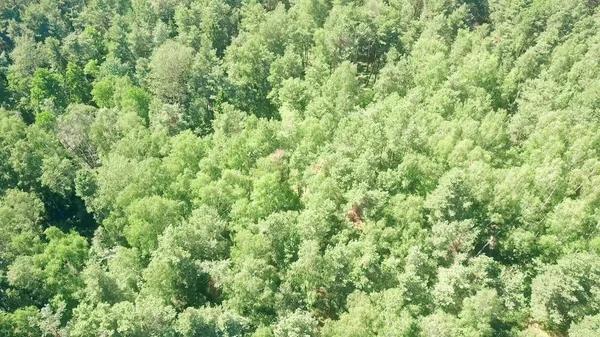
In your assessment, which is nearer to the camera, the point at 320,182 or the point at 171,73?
the point at 320,182

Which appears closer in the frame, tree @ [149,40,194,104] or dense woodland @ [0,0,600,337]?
dense woodland @ [0,0,600,337]

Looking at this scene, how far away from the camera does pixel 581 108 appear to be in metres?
85.8

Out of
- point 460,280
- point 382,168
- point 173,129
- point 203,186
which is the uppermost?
point 173,129

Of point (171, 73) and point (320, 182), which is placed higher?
point (171, 73)

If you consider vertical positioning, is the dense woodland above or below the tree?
below

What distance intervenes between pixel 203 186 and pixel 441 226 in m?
39.3

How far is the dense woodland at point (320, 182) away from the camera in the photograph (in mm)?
59125

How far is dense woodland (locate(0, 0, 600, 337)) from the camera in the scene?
5912cm

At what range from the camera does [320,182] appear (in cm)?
7269

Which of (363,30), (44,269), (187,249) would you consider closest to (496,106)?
(363,30)

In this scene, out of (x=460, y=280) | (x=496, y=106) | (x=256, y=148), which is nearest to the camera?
(x=460, y=280)

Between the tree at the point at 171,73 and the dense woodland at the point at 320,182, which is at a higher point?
the tree at the point at 171,73

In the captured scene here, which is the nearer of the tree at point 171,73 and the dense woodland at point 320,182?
the dense woodland at point 320,182

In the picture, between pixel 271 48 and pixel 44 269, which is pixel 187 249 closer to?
pixel 44 269
